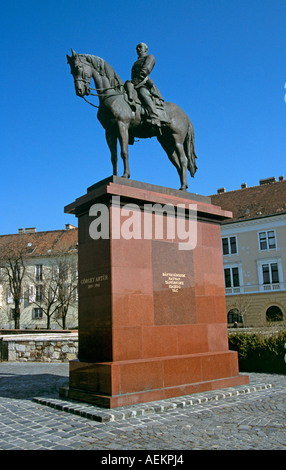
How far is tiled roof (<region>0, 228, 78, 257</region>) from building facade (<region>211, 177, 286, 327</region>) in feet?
69.1

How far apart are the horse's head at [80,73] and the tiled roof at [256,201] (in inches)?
1373

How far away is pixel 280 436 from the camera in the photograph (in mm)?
5281

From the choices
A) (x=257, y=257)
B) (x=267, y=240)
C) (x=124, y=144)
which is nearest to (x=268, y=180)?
(x=267, y=240)

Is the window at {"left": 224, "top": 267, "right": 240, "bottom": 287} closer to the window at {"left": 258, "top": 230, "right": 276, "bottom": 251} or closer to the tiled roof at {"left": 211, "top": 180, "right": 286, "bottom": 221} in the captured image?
the window at {"left": 258, "top": 230, "right": 276, "bottom": 251}

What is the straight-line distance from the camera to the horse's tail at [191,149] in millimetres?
11016

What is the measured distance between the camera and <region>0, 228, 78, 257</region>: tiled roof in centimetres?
5638

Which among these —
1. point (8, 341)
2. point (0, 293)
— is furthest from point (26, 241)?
point (8, 341)

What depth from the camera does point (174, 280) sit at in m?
8.71

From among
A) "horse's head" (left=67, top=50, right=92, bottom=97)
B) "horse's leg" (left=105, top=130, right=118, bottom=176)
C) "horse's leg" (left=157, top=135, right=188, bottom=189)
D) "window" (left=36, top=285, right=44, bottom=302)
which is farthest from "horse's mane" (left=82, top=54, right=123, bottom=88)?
"window" (left=36, top=285, right=44, bottom=302)

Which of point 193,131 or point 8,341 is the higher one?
point 193,131

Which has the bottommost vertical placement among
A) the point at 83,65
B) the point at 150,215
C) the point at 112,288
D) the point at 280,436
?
the point at 280,436

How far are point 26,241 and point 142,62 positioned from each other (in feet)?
174

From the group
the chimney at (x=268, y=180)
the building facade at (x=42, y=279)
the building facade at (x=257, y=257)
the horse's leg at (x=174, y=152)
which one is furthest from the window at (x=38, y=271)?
the horse's leg at (x=174, y=152)

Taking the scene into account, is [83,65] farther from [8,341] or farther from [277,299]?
[277,299]
